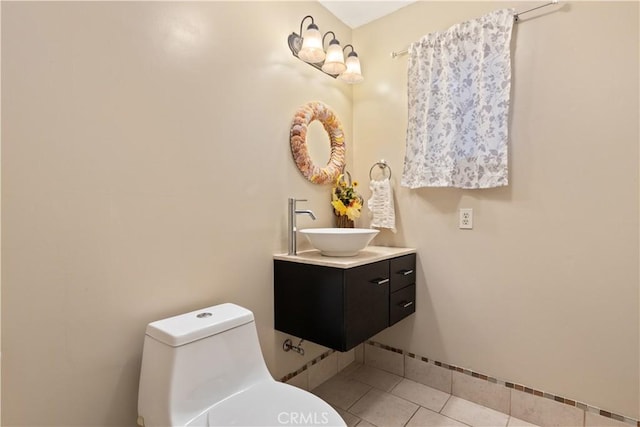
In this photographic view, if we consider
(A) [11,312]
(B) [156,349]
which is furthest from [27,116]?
(B) [156,349]

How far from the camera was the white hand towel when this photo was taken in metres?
2.08

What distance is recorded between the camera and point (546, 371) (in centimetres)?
164

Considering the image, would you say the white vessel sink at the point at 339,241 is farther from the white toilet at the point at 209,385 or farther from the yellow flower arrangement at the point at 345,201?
the white toilet at the point at 209,385

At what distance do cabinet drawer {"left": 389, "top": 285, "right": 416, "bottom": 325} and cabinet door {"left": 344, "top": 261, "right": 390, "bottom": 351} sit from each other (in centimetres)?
6

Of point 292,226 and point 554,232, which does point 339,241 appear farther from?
point 554,232

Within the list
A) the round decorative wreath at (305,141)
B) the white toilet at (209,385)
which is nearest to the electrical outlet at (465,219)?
the round decorative wreath at (305,141)

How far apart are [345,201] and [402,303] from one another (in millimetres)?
721

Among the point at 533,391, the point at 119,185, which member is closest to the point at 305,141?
the point at 119,185

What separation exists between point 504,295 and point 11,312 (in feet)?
6.85

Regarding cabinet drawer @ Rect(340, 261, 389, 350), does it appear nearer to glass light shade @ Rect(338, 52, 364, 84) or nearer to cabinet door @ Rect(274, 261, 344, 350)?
cabinet door @ Rect(274, 261, 344, 350)

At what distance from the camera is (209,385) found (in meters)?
1.17

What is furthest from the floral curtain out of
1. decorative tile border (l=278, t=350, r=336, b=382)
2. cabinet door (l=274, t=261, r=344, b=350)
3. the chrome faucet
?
decorative tile border (l=278, t=350, r=336, b=382)

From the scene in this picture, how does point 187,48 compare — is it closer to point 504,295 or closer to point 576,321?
point 504,295

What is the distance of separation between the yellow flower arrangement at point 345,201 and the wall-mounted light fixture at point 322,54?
2.13ft
